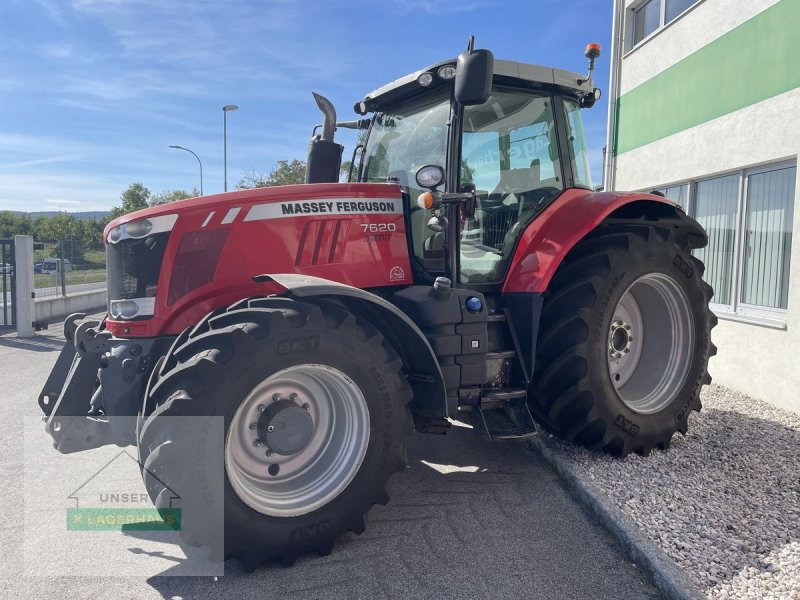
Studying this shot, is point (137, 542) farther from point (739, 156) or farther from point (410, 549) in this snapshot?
point (739, 156)

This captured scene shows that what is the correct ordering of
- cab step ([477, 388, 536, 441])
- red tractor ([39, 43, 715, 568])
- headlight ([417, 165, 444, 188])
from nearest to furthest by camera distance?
red tractor ([39, 43, 715, 568]), headlight ([417, 165, 444, 188]), cab step ([477, 388, 536, 441])

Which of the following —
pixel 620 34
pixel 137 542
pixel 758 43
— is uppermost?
pixel 620 34

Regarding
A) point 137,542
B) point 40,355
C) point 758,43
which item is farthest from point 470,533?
point 40,355

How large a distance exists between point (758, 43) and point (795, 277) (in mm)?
2413

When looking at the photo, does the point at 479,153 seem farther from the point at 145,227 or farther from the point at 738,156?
the point at 738,156

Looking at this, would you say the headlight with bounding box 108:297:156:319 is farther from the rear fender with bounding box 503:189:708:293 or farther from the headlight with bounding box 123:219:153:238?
the rear fender with bounding box 503:189:708:293

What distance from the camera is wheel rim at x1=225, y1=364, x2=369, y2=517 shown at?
114 inches

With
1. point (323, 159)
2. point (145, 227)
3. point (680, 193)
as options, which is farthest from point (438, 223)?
point (680, 193)

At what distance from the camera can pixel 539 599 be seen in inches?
102

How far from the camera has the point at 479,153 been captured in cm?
390

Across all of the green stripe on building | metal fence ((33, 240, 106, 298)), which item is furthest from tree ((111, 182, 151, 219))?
the green stripe on building

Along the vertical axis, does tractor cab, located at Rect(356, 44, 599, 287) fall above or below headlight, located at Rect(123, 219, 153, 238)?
above

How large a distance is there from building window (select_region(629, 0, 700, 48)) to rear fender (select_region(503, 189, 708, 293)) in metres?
4.25

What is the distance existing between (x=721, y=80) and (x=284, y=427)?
6.19 m
